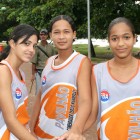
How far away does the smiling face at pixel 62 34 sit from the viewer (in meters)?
2.78

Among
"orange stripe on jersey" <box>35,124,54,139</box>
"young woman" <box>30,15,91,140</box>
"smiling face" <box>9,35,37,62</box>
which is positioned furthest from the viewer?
"orange stripe on jersey" <box>35,124,54,139</box>

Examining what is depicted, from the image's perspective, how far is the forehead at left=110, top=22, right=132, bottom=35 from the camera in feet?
8.24

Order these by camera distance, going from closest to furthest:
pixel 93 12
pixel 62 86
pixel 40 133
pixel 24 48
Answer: pixel 24 48, pixel 62 86, pixel 40 133, pixel 93 12

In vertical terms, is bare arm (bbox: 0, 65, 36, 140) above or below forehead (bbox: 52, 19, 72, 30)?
below

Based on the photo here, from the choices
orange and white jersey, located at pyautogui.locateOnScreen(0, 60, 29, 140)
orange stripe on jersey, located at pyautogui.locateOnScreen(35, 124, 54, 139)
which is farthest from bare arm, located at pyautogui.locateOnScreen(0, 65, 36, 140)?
orange stripe on jersey, located at pyautogui.locateOnScreen(35, 124, 54, 139)

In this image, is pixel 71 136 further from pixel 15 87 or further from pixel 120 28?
pixel 120 28

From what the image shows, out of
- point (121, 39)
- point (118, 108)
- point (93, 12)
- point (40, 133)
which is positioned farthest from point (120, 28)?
point (93, 12)

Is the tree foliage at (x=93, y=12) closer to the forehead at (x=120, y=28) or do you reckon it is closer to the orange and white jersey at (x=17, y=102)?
the forehead at (x=120, y=28)

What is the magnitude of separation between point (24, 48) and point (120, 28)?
678 mm

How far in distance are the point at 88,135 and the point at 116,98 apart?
3.86 metres

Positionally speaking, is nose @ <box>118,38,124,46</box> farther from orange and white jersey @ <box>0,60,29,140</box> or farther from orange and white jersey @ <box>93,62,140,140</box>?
orange and white jersey @ <box>0,60,29,140</box>

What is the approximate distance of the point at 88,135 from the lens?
623 cm

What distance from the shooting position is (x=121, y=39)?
2508 mm

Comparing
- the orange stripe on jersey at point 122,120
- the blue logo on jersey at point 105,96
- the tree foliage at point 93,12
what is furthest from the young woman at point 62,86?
the tree foliage at point 93,12
